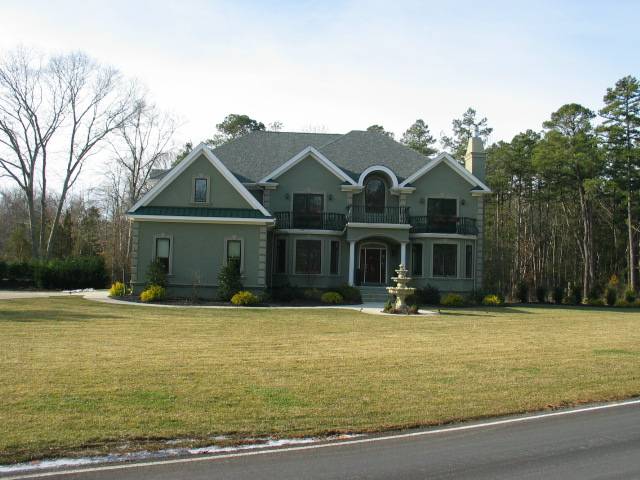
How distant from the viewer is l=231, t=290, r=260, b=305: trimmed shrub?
27.3m

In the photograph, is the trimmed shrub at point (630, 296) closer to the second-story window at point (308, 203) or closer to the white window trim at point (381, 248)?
the white window trim at point (381, 248)

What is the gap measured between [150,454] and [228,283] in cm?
2174

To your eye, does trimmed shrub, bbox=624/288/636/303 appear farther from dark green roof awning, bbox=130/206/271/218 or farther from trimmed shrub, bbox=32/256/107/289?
trimmed shrub, bbox=32/256/107/289

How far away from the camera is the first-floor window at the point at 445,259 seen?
3397cm

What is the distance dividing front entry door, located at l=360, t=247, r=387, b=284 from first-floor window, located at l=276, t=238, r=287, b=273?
4294 millimetres

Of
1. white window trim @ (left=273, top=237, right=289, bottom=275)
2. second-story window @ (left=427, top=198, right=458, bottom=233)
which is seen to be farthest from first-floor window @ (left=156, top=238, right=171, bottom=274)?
second-story window @ (left=427, top=198, right=458, bottom=233)

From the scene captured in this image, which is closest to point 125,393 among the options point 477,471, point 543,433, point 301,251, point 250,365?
point 250,365

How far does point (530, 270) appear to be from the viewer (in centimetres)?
5506

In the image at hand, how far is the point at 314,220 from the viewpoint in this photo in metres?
33.7

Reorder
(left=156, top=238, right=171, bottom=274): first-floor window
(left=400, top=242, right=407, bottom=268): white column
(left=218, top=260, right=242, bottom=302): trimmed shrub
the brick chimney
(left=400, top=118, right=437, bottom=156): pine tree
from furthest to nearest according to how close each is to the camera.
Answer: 1. (left=400, top=118, right=437, bottom=156): pine tree
2. the brick chimney
3. (left=400, top=242, right=407, bottom=268): white column
4. (left=156, top=238, right=171, bottom=274): first-floor window
5. (left=218, top=260, right=242, bottom=302): trimmed shrub

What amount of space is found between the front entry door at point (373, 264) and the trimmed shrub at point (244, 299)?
8768 mm

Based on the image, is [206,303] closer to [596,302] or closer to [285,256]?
[285,256]

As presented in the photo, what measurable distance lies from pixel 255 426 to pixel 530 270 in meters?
51.0

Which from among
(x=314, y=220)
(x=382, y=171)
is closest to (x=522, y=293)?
(x=382, y=171)
